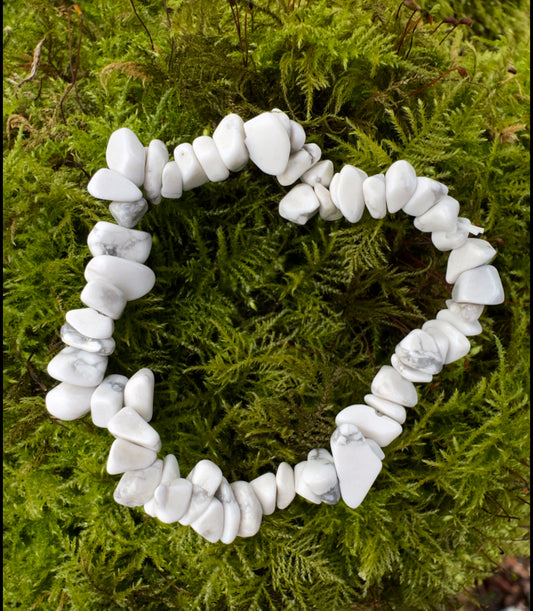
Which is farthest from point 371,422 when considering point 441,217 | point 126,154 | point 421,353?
point 126,154

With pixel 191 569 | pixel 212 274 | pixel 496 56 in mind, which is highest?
pixel 496 56

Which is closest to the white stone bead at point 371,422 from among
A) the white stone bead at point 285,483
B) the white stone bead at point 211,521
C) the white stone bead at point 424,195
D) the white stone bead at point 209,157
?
the white stone bead at point 285,483

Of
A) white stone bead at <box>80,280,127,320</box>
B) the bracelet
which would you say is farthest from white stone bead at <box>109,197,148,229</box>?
white stone bead at <box>80,280,127,320</box>

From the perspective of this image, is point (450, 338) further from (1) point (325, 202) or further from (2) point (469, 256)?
(1) point (325, 202)

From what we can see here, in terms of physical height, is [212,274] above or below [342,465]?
above

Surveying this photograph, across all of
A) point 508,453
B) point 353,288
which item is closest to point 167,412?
point 353,288

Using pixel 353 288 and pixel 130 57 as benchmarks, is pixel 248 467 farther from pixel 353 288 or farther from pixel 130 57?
pixel 130 57

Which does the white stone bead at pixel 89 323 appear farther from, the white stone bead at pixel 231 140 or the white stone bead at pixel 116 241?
the white stone bead at pixel 231 140
